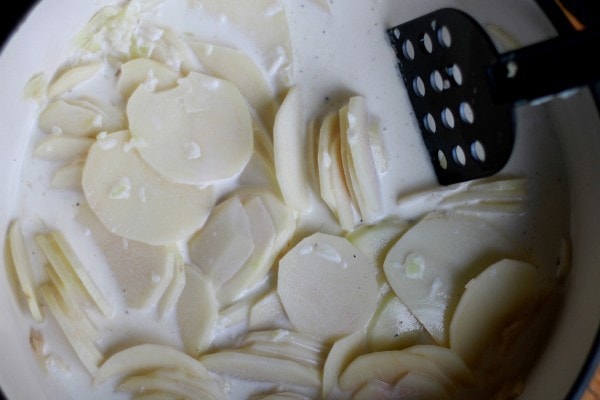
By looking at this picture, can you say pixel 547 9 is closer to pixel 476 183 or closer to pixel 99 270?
pixel 476 183

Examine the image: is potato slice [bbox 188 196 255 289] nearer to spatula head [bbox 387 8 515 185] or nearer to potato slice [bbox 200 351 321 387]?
potato slice [bbox 200 351 321 387]

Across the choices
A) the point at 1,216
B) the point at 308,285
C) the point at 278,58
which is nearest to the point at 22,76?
the point at 1,216

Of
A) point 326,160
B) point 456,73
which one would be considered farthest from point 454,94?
point 326,160

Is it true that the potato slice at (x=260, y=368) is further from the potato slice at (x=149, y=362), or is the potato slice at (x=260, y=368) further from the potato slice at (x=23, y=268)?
the potato slice at (x=23, y=268)

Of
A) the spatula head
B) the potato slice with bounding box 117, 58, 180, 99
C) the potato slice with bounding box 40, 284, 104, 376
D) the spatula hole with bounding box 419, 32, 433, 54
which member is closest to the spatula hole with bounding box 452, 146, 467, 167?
the spatula head

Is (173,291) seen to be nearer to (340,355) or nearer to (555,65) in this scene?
(340,355)
